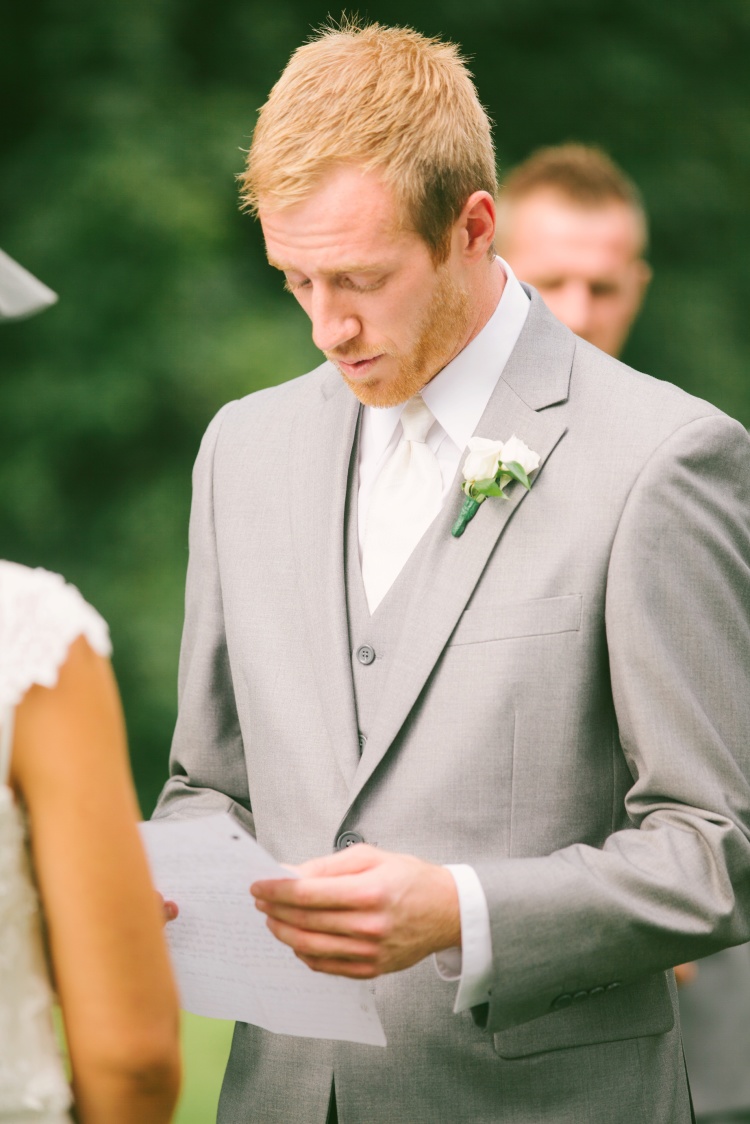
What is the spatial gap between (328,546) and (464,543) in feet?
0.78

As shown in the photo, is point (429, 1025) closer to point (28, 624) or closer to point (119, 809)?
point (119, 809)

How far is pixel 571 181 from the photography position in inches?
152

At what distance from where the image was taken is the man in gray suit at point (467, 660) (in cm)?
192

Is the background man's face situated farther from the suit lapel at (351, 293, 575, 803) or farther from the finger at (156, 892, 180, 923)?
the finger at (156, 892, 180, 923)

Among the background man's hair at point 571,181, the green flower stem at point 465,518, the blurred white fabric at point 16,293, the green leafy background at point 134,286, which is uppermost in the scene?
the blurred white fabric at point 16,293

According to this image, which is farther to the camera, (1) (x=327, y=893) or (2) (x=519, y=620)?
(2) (x=519, y=620)

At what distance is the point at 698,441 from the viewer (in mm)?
2016

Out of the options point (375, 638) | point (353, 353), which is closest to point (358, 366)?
point (353, 353)

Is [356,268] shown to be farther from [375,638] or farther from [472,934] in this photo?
[472,934]

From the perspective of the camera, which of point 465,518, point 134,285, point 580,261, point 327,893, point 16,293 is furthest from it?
point 134,285

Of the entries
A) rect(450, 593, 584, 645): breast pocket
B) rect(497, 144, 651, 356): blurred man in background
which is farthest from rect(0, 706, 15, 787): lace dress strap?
rect(497, 144, 651, 356): blurred man in background

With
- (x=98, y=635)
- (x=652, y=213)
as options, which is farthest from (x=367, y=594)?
(x=652, y=213)

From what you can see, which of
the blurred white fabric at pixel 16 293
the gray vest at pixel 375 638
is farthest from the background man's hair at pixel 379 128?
the blurred white fabric at pixel 16 293

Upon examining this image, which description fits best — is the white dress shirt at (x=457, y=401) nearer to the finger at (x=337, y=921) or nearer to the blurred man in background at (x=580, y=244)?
the finger at (x=337, y=921)
